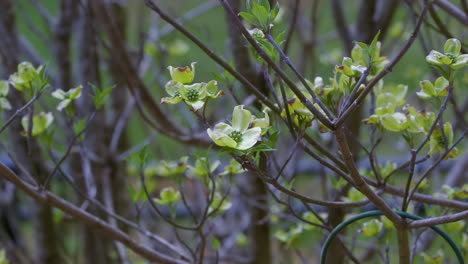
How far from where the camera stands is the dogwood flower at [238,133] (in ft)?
1.36

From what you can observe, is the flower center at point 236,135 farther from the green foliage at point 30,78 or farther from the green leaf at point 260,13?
the green foliage at point 30,78

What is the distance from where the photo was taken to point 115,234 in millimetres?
636

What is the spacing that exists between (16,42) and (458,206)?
93 centimetres

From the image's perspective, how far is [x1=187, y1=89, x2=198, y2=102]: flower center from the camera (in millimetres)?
461

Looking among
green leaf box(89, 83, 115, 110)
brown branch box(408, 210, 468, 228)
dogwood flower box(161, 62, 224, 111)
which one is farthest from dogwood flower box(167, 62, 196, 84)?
brown branch box(408, 210, 468, 228)

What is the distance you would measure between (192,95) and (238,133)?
0.18 ft

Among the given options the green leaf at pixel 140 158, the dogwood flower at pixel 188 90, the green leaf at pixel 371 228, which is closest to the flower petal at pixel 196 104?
the dogwood flower at pixel 188 90

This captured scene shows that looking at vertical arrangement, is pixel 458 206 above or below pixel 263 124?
below

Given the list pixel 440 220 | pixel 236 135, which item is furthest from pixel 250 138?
pixel 440 220

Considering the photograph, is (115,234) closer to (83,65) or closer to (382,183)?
(382,183)

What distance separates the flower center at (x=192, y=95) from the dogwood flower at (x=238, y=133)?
0.04 metres

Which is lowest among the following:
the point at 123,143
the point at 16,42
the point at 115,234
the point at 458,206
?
the point at 458,206

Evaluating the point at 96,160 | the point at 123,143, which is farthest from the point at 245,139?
the point at 123,143

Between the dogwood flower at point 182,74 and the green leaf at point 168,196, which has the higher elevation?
the dogwood flower at point 182,74
